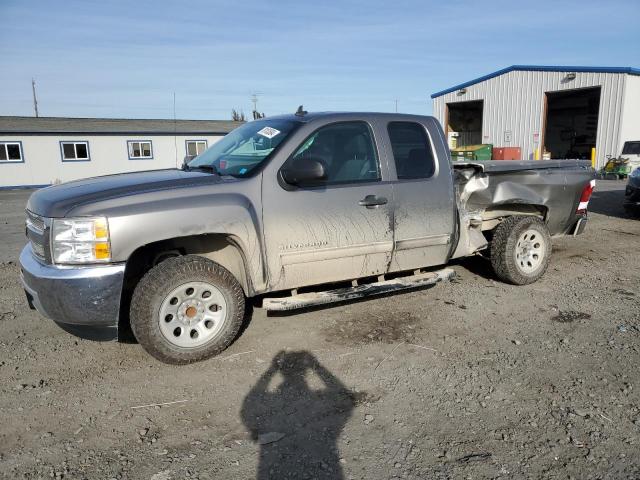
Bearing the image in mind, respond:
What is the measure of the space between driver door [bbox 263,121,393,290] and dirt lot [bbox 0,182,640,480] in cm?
61

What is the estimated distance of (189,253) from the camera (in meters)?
4.21

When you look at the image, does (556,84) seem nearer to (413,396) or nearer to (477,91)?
(477,91)

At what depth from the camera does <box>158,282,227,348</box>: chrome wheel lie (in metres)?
3.71

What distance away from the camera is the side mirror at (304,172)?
3948 mm

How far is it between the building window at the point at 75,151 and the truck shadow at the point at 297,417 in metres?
27.5

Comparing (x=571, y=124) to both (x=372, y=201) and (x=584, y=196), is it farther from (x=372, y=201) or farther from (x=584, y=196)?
(x=372, y=201)

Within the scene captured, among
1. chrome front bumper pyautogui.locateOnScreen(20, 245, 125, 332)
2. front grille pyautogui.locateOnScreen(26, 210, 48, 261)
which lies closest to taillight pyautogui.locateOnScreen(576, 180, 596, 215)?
chrome front bumper pyautogui.locateOnScreen(20, 245, 125, 332)

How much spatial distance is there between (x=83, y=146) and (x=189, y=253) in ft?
88.0

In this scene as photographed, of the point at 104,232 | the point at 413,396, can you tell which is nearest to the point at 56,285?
the point at 104,232

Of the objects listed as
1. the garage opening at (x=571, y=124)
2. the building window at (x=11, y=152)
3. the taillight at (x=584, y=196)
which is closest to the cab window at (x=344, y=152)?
the taillight at (x=584, y=196)

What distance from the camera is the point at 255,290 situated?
4.08 metres

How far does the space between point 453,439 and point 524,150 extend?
2688cm

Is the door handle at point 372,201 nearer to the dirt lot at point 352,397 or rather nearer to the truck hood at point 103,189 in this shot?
the dirt lot at point 352,397

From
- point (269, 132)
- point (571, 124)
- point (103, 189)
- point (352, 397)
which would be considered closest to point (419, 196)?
point (269, 132)
